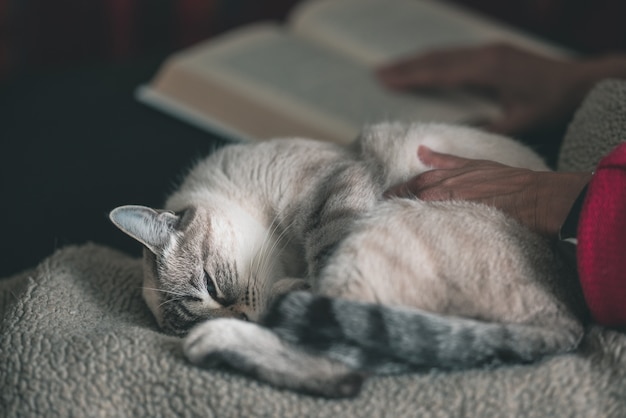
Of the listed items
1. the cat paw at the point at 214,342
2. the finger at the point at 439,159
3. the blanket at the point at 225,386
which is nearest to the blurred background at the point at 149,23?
the finger at the point at 439,159

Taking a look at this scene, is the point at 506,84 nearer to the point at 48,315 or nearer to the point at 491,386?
the point at 491,386

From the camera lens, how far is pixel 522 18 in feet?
12.2

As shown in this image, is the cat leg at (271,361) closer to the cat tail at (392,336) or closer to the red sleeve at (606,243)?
the cat tail at (392,336)

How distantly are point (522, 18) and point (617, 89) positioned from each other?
7.38ft

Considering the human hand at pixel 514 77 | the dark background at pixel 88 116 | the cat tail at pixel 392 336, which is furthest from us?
the human hand at pixel 514 77

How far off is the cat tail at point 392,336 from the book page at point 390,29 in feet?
5.86

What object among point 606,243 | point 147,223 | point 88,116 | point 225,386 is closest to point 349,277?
point 225,386

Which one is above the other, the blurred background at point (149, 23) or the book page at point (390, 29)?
the book page at point (390, 29)

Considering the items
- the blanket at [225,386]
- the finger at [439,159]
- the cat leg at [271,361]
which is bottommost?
the blanket at [225,386]

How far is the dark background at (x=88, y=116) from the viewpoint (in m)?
1.93

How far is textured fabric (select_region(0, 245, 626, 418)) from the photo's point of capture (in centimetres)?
108

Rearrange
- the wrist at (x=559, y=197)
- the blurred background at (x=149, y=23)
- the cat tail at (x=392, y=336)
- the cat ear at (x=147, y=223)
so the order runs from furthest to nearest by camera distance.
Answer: the blurred background at (x=149, y=23) → the cat ear at (x=147, y=223) → the wrist at (x=559, y=197) → the cat tail at (x=392, y=336)

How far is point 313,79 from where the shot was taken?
2480mm

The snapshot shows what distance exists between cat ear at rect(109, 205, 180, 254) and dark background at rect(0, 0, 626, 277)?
361mm
